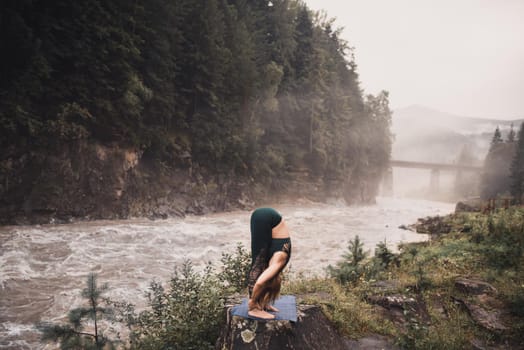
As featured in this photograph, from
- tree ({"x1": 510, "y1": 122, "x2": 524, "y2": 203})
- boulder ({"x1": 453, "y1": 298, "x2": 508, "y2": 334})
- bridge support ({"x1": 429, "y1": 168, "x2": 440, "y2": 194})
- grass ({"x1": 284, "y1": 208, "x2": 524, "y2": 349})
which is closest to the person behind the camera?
grass ({"x1": 284, "y1": 208, "x2": 524, "y2": 349})

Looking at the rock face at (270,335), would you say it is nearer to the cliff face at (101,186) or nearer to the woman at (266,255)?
the woman at (266,255)

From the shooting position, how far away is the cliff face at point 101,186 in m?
14.2

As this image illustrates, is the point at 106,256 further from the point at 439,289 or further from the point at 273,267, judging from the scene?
the point at 439,289

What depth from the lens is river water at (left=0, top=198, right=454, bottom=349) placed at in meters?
6.57

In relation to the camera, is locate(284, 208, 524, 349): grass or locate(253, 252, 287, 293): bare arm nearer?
locate(253, 252, 287, 293): bare arm

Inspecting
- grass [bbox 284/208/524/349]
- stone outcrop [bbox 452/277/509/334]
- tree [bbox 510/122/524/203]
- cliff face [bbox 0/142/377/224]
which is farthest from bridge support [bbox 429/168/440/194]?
stone outcrop [bbox 452/277/509/334]

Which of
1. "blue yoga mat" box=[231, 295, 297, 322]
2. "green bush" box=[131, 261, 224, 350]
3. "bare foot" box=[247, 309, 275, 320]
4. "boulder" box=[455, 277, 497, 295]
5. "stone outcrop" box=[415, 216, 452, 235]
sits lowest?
"stone outcrop" box=[415, 216, 452, 235]

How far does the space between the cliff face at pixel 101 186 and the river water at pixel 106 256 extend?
127cm

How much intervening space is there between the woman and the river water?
4.47 meters

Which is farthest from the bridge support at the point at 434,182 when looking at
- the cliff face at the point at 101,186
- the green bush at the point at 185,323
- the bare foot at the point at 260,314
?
the bare foot at the point at 260,314

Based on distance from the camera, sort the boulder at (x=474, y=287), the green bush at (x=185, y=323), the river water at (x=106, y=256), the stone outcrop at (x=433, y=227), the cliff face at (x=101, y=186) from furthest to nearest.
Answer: the stone outcrop at (x=433, y=227)
the cliff face at (x=101, y=186)
the river water at (x=106, y=256)
the boulder at (x=474, y=287)
the green bush at (x=185, y=323)

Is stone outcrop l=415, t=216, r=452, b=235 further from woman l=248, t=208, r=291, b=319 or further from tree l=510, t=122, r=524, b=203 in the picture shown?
tree l=510, t=122, r=524, b=203

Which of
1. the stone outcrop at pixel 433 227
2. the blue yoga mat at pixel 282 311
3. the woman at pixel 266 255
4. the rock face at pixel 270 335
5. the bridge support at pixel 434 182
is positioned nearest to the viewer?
the rock face at pixel 270 335

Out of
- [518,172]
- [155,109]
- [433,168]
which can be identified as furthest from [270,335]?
[433,168]
